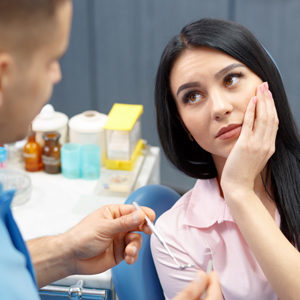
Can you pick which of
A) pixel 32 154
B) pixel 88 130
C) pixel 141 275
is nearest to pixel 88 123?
pixel 88 130

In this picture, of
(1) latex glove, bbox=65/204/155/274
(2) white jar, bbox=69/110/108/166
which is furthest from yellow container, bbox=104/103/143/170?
(1) latex glove, bbox=65/204/155/274

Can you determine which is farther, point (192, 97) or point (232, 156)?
point (192, 97)

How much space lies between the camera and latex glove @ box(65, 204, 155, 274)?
40.4 inches

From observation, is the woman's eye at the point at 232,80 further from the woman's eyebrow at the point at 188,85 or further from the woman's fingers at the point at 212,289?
the woman's fingers at the point at 212,289

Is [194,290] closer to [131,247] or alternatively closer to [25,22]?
[131,247]

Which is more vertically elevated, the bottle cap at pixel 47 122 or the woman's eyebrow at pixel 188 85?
the woman's eyebrow at pixel 188 85

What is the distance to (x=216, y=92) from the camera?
3.72 feet

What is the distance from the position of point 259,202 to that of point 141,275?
41 cm

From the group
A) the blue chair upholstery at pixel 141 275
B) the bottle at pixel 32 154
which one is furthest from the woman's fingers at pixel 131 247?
the bottle at pixel 32 154

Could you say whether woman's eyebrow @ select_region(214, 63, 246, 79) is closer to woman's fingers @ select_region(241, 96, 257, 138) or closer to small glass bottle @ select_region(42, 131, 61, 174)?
woman's fingers @ select_region(241, 96, 257, 138)

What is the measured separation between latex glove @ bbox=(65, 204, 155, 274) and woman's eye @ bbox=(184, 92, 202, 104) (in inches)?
13.1

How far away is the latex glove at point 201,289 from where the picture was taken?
68cm

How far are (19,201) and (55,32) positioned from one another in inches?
49.7

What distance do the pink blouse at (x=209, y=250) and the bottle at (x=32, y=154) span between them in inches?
33.7
